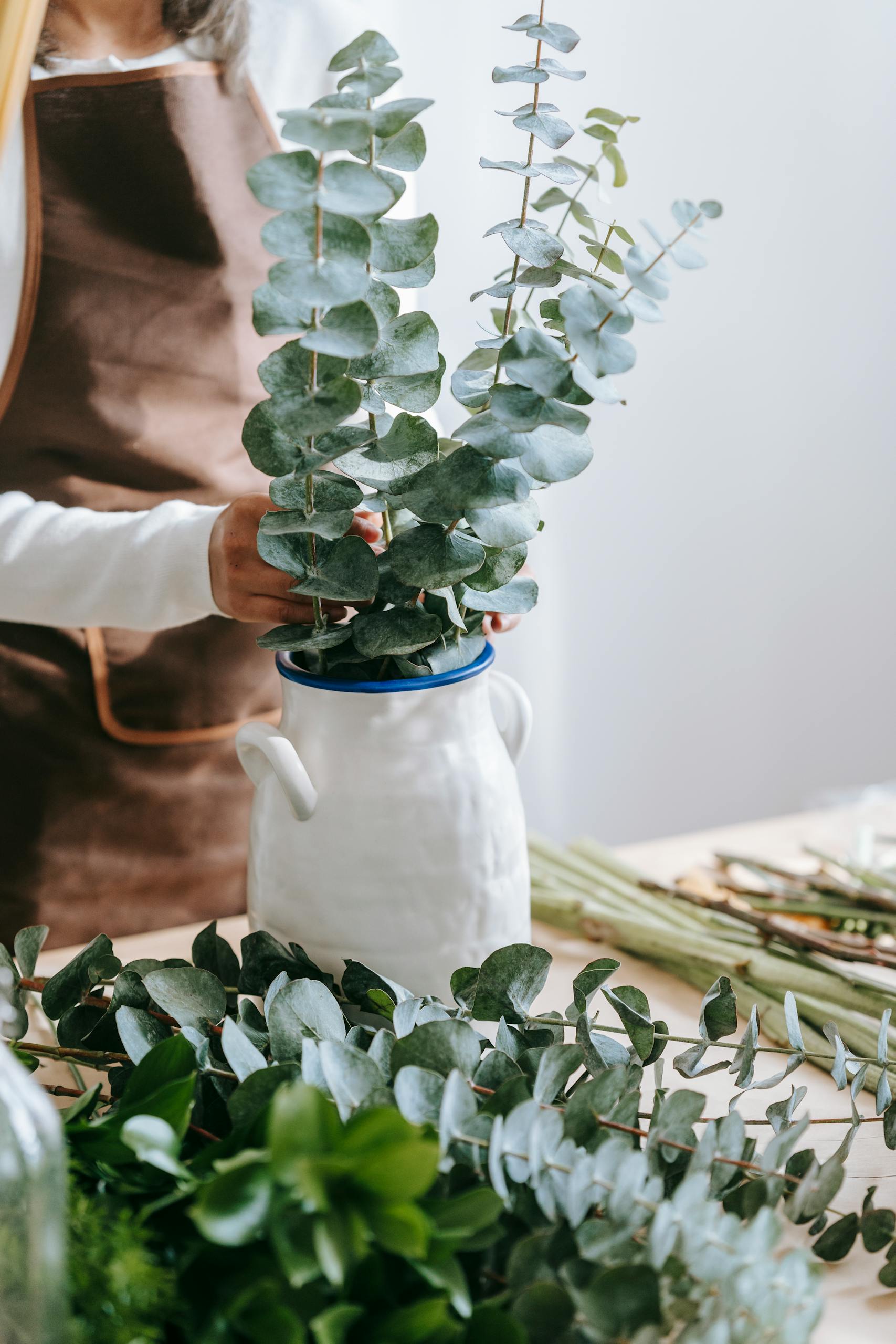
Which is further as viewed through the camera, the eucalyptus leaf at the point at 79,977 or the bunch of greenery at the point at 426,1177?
the eucalyptus leaf at the point at 79,977

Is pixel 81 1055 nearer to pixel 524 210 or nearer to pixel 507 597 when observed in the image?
pixel 507 597

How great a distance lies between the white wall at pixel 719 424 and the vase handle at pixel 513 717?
0.62 meters

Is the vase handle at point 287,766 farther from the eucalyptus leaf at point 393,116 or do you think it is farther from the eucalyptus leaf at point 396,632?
the eucalyptus leaf at point 393,116

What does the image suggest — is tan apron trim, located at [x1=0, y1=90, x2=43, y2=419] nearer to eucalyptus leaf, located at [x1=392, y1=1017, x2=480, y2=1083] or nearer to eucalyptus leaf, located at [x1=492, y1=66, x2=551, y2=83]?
eucalyptus leaf, located at [x1=492, y1=66, x2=551, y2=83]

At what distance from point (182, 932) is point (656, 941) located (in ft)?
0.89

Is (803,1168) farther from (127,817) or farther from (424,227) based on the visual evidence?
(127,817)

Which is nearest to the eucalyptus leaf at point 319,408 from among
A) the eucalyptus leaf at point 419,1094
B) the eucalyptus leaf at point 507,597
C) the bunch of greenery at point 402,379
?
the bunch of greenery at point 402,379

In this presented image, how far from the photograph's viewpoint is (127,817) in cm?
84

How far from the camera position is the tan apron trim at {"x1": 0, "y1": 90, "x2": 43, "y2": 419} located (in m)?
0.70

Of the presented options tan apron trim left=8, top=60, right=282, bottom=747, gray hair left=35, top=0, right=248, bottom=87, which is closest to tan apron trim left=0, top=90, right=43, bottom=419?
tan apron trim left=8, top=60, right=282, bottom=747

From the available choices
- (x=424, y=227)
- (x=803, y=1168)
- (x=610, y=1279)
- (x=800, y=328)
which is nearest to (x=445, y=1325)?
(x=610, y=1279)

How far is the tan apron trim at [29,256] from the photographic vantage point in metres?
0.70

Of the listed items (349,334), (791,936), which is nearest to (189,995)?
(349,334)

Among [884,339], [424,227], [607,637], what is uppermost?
[424,227]
